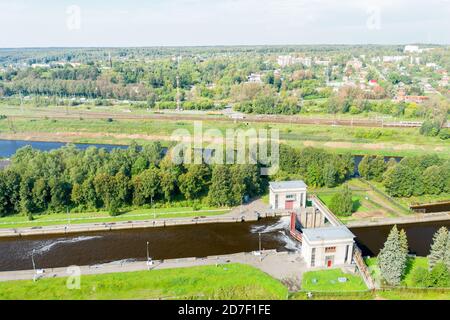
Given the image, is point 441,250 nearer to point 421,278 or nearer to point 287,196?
point 421,278

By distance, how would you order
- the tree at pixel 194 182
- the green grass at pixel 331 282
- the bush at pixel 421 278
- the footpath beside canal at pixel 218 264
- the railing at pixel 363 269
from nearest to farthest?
1. the bush at pixel 421 278
2. the green grass at pixel 331 282
3. the railing at pixel 363 269
4. the footpath beside canal at pixel 218 264
5. the tree at pixel 194 182

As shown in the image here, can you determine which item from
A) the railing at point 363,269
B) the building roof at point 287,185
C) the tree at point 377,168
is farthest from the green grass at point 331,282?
the tree at point 377,168

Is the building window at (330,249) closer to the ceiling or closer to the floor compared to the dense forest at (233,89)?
closer to the floor

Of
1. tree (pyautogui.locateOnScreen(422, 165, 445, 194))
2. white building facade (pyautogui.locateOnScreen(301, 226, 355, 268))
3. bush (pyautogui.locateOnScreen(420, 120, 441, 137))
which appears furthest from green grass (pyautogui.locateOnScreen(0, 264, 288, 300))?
bush (pyautogui.locateOnScreen(420, 120, 441, 137))

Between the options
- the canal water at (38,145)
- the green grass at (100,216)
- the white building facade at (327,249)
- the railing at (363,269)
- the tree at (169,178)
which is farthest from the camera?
the canal water at (38,145)

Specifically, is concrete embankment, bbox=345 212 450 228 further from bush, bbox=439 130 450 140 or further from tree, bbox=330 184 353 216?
bush, bbox=439 130 450 140

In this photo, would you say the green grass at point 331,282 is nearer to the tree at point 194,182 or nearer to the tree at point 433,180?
the tree at point 194,182
